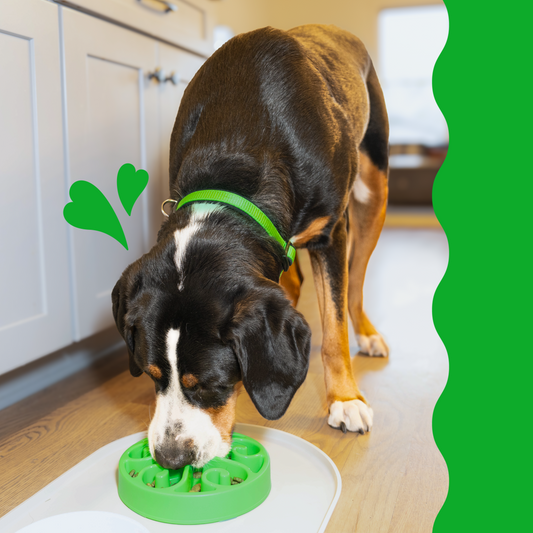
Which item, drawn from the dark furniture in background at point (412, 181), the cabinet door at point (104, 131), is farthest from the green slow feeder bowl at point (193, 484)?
the dark furniture in background at point (412, 181)

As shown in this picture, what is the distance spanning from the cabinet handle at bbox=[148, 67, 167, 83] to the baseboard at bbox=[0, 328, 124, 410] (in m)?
1.06

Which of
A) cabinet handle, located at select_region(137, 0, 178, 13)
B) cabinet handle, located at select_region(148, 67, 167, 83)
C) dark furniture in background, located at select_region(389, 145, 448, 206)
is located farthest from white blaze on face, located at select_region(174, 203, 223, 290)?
dark furniture in background, located at select_region(389, 145, 448, 206)

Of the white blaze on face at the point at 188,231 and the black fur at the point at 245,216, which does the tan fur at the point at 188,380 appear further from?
the white blaze on face at the point at 188,231

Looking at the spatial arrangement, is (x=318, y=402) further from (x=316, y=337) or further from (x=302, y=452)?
(x=316, y=337)

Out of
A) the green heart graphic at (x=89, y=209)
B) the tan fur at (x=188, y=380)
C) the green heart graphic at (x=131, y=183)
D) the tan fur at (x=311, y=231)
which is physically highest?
the green heart graphic at (x=131, y=183)

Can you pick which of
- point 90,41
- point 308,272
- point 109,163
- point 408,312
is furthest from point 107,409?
point 308,272

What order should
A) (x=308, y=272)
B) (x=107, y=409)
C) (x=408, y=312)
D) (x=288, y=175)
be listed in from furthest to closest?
(x=308, y=272)
(x=408, y=312)
(x=107, y=409)
(x=288, y=175)

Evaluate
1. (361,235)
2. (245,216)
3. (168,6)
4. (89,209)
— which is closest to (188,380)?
(245,216)

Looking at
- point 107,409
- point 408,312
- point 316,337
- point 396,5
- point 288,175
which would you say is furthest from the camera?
point 396,5

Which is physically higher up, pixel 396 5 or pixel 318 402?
pixel 396 5

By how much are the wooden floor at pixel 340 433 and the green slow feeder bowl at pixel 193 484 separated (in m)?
0.19

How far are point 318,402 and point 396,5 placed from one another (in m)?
7.76

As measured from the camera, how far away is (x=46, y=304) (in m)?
1.84

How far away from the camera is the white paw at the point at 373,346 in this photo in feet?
7.36
